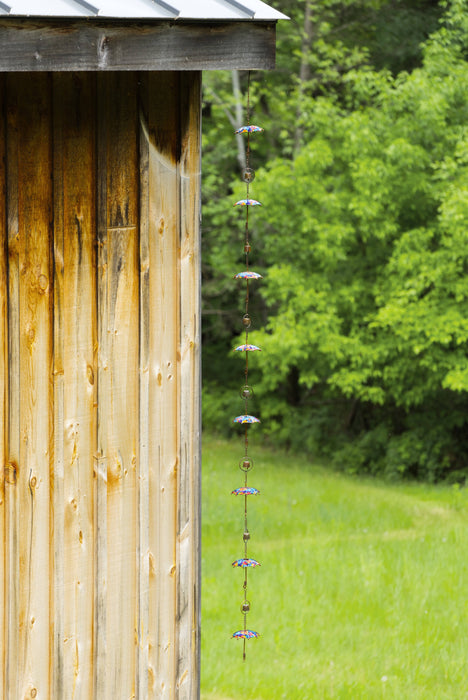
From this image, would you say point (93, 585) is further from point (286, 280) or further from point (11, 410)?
point (286, 280)

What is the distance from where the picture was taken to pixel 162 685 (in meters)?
3.41

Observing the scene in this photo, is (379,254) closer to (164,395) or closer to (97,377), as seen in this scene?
(164,395)

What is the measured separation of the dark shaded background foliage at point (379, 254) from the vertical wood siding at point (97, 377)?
367 inches

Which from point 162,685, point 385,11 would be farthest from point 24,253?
point 385,11

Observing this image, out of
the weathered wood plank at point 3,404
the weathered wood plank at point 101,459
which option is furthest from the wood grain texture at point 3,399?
the weathered wood plank at point 101,459

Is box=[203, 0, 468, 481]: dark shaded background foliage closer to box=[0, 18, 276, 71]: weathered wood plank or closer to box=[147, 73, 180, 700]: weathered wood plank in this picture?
box=[147, 73, 180, 700]: weathered wood plank

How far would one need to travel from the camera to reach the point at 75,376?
3232 millimetres

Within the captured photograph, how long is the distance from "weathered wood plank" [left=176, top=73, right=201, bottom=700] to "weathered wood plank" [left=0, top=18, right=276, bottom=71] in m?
0.46

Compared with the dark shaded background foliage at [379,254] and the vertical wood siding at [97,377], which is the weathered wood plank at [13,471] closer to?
the vertical wood siding at [97,377]

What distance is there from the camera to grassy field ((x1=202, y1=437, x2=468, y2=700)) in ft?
21.9

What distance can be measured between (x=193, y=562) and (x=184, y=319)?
0.87m

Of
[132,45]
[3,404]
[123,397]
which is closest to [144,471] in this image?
[123,397]

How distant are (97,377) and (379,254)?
11.7 meters

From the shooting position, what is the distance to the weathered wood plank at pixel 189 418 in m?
3.35
